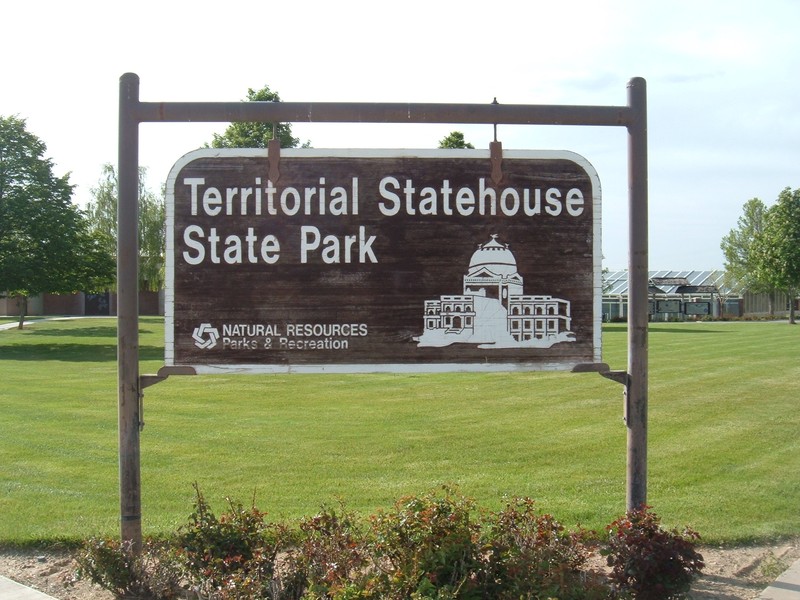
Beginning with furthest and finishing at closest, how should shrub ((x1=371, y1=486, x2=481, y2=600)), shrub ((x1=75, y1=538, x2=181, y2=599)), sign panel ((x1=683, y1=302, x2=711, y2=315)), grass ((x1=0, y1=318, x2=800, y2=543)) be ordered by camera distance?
1. sign panel ((x1=683, y1=302, x2=711, y2=315))
2. grass ((x1=0, y1=318, x2=800, y2=543))
3. shrub ((x1=75, y1=538, x2=181, y2=599))
4. shrub ((x1=371, y1=486, x2=481, y2=600))

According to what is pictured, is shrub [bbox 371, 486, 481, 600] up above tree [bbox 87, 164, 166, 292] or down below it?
below

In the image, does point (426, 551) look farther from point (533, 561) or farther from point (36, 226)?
point (36, 226)

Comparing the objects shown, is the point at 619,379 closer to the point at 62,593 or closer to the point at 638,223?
the point at 638,223

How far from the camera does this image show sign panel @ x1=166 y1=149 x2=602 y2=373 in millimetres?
5254

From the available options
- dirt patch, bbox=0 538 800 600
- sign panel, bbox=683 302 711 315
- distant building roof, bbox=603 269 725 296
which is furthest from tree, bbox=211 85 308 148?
sign panel, bbox=683 302 711 315

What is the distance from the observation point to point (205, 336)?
525cm

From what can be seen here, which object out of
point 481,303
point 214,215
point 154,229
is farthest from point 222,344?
point 154,229

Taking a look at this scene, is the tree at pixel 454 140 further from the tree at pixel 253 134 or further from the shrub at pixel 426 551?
the shrub at pixel 426 551

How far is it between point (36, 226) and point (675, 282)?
59457mm

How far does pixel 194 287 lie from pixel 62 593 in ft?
7.16

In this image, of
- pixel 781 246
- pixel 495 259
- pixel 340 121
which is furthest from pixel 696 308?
pixel 340 121

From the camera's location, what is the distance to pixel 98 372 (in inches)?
882

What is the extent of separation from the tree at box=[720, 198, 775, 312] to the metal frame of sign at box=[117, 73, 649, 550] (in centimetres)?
7658

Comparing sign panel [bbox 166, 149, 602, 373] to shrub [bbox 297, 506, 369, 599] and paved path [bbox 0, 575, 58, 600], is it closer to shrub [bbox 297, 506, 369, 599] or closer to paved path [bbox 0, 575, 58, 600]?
shrub [bbox 297, 506, 369, 599]
